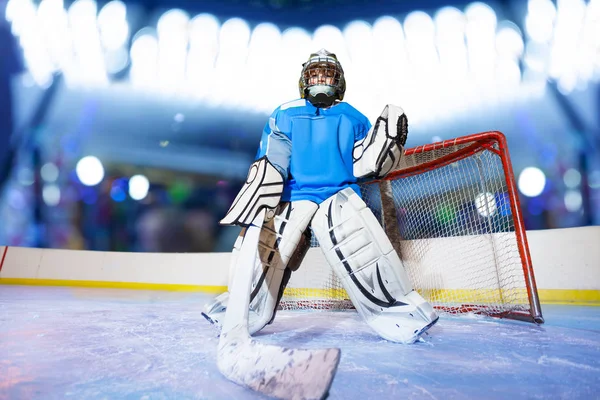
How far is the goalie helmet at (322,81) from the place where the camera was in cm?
130

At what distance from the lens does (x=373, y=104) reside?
4.89 m

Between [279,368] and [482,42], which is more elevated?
[482,42]

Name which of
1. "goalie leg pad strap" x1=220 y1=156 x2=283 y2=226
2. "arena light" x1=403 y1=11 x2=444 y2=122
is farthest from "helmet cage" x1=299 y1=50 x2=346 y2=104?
"arena light" x1=403 y1=11 x2=444 y2=122

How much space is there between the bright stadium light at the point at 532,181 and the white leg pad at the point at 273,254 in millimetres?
3940

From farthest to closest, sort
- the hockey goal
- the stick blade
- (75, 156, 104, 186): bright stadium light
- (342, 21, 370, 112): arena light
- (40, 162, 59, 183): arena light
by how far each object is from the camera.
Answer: (342, 21, 370, 112): arena light → (75, 156, 104, 186): bright stadium light → (40, 162, 59, 183): arena light → the hockey goal → the stick blade

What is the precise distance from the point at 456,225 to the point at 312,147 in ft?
4.24

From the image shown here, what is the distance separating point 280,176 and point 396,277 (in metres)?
0.53

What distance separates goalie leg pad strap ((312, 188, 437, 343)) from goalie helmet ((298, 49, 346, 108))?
1.30 feet

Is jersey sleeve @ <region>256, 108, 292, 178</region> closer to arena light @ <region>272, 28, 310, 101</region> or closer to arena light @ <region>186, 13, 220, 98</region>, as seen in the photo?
arena light @ <region>272, 28, 310, 101</region>

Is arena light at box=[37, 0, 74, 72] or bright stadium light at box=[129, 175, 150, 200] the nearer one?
arena light at box=[37, 0, 74, 72]

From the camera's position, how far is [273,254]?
1.24m

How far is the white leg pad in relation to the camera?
1.21 meters

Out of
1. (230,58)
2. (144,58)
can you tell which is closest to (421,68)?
(230,58)

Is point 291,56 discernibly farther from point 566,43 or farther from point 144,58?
point 566,43
